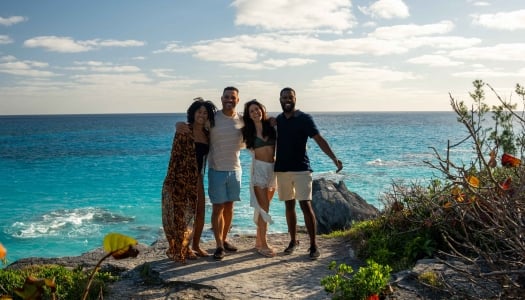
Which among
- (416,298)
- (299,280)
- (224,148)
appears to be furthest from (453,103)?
(224,148)

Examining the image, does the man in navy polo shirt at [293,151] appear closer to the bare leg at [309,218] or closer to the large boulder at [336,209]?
the bare leg at [309,218]

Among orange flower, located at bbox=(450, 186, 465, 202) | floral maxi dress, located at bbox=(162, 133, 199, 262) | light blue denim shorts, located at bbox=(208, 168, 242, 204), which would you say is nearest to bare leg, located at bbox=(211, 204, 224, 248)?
light blue denim shorts, located at bbox=(208, 168, 242, 204)

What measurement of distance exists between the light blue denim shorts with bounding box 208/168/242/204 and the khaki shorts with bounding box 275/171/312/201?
0.62 meters

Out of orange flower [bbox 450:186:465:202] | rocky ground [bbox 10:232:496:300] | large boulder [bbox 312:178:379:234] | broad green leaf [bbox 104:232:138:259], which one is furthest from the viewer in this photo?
large boulder [bbox 312:178:379:234]

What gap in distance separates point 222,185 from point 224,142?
1.93 ft

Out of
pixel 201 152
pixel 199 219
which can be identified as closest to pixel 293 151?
pixel 201 152

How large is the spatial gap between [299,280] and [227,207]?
1553 millimetres

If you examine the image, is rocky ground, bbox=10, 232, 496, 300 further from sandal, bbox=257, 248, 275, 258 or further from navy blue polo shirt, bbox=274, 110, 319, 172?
navy blue polo shirt, bbox=274, 110, 319, 172

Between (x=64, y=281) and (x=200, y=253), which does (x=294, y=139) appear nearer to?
(x=200, y=253)

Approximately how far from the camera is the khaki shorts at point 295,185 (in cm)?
662

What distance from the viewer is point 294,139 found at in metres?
6.54

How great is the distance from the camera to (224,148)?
6.52m

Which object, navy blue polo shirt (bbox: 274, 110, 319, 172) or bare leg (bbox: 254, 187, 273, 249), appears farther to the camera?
bare leg (bbox: 254, 187, 273, 249)

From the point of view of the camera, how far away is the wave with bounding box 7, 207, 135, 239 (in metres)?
14.8
